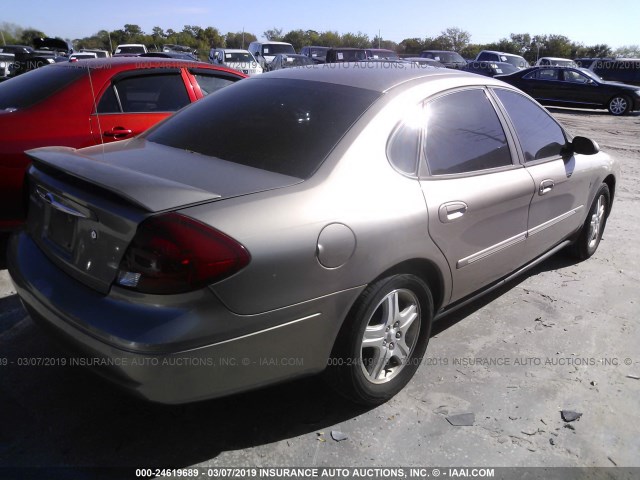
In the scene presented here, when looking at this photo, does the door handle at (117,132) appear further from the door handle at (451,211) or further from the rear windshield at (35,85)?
the door handle at (451,211)

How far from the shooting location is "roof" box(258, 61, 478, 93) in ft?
9.91

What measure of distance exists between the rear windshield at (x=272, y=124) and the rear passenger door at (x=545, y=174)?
134 cm

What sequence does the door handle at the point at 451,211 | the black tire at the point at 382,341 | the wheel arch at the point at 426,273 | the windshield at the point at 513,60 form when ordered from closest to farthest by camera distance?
the black tire at the point at 382,341
the wheel arch at the point at 426,273
the door handle at the point at 451,211
the windshield at the point at 513,60

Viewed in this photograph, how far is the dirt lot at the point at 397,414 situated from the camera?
2.42 meters

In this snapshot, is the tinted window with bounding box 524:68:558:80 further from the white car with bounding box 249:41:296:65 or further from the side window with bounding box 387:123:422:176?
the side window with bounding box 387:123:422:176

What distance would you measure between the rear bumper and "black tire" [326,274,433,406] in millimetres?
110

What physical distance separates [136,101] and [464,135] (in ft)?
9.93

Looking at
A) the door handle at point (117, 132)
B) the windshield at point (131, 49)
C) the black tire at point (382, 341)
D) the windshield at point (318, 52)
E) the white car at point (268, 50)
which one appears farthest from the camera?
the windshield at point (131, 49)

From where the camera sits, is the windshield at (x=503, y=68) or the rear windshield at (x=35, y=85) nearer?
the rear windshield at (x=35, y=85)

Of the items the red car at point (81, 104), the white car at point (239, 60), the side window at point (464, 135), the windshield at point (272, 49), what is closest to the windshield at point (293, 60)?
the white car at point (239, 60)

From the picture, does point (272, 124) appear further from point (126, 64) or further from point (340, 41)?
point (340, 41)

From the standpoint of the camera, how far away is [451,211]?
2.89m

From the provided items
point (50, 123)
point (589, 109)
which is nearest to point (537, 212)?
point (50, 123)

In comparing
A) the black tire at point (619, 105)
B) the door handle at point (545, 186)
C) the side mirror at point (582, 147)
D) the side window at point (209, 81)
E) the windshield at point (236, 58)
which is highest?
the side window at point (209, 81)
